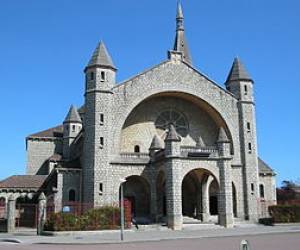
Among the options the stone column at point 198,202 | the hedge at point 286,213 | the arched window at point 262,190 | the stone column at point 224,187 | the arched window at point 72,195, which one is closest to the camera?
the stone column at point 224,187

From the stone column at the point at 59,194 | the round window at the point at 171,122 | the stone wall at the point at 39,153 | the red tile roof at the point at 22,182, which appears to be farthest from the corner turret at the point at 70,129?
the stone column at the point at 59,194

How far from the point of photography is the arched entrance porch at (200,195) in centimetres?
4459

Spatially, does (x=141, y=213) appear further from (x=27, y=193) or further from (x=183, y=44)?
(x=183, y=44)

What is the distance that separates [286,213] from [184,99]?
1608 cm

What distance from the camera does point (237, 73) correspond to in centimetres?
5031

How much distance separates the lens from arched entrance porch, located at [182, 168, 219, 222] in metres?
44.6

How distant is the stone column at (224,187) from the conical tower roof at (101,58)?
13.4 metres

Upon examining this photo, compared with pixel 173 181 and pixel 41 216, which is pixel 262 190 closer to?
pixel 173 181

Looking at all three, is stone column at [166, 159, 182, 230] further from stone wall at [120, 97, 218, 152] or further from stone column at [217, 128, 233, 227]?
stone wall at [120, 97, 218, 152]

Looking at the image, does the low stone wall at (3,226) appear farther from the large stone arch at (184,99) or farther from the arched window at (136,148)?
the arched window at (136,148)

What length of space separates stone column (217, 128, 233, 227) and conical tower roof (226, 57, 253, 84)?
10145mm

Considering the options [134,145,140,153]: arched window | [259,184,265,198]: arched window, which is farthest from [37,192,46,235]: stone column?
[259,184,265,198]: arched window

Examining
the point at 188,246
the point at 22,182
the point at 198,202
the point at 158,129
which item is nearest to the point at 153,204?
the point at 198,202

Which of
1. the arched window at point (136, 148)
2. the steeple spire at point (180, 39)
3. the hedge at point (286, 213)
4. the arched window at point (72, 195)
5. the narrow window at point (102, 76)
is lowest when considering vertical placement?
the hedge at point (286, 213)
